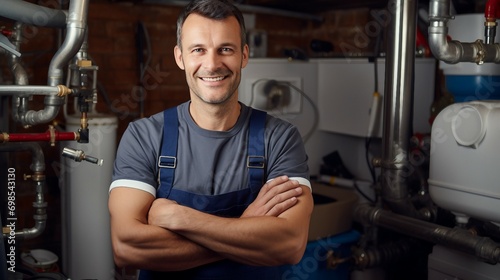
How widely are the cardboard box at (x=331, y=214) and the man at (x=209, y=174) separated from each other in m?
0.79

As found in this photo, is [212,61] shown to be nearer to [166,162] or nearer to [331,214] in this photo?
[166,162]

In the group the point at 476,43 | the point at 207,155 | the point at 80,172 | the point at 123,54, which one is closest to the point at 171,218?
the point at 207,155

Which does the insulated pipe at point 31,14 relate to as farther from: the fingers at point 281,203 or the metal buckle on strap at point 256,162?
the fingers at point 281,203

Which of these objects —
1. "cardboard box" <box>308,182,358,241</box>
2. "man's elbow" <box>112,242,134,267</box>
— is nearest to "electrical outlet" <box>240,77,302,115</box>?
"cardboard box" <box>308,182,358,241</box>

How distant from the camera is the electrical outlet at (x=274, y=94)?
282 cm

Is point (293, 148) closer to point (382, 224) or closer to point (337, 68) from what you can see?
point (382, 224)

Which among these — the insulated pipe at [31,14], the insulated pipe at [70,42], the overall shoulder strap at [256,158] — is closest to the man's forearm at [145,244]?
the overall shoulder strap at [256,158]

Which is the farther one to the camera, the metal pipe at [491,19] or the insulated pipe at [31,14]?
the metal pipe at [491,19]

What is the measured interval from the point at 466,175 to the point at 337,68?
1142 millimetres

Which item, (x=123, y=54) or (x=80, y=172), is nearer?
(x=80, y=172)

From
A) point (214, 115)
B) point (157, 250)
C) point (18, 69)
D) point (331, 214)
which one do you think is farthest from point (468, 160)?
point (18, 69)

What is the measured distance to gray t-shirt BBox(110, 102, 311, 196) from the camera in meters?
1.60

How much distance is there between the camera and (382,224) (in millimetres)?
2375

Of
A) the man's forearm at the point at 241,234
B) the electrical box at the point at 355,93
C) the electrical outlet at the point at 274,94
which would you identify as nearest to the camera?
the man's forearm at the point at 241,234
